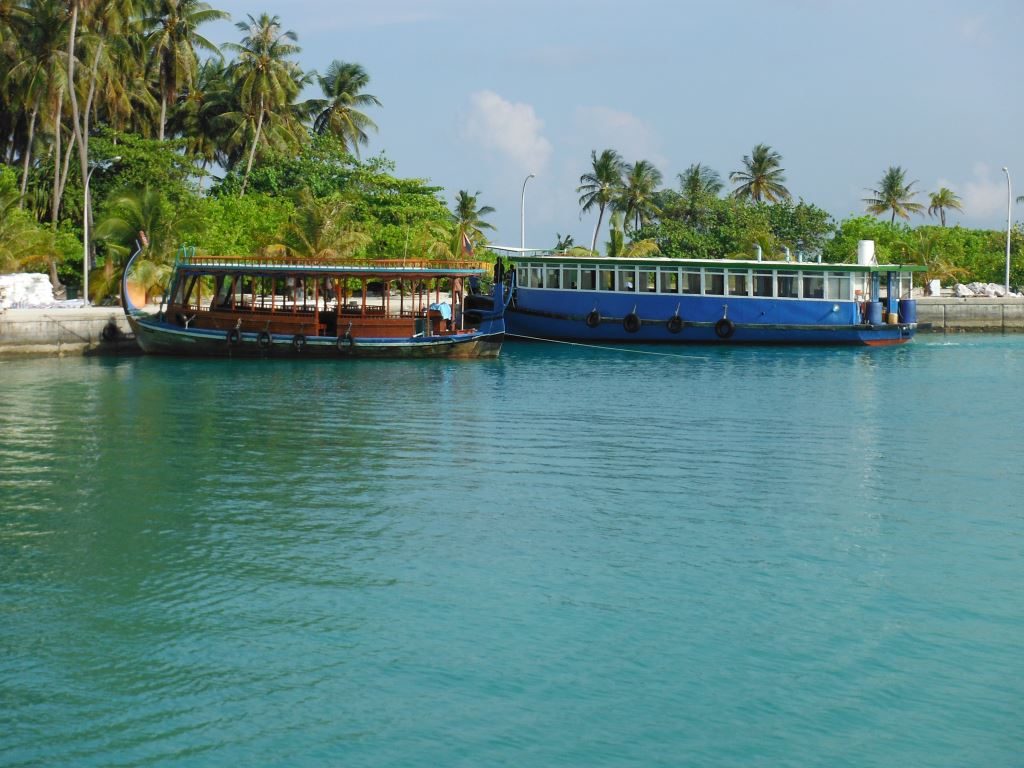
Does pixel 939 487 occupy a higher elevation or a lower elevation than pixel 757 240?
lower

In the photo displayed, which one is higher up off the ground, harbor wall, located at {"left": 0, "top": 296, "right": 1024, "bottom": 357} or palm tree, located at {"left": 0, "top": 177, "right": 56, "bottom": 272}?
palm tree, located at {"left": 0, "top": 177, "right": 56, "bottom": 272}

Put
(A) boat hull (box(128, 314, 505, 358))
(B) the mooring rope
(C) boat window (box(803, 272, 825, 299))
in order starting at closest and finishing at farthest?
1. (A) boat hull (box(128, 314, 505, 358))
2. (B) the mooring rope
3. (C) boat window (box(803, 272, 825, 299))

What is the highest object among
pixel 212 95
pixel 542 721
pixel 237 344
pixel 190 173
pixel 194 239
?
→ pixel 212 95

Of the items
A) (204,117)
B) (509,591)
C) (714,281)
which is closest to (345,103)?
(204,117)

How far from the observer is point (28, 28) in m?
51.2

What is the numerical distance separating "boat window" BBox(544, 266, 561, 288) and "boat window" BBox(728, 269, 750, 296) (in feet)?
21.2

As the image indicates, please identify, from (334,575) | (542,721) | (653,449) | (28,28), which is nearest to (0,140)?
(28,28)

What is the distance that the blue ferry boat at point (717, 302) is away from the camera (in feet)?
153

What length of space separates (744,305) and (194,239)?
850 inches

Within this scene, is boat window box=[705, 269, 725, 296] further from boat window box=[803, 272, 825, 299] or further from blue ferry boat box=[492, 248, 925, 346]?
boat window box=[803, 272, 825, 299]

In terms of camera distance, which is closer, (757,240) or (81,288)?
(81,288)

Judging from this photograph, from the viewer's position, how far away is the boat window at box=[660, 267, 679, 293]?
4703 cm

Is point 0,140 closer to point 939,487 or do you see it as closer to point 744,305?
point 744,305

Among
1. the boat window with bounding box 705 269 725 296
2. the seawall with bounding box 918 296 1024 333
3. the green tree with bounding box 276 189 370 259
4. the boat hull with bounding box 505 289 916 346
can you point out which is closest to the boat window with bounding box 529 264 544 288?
the boat hull with bounding box 505 289 916 346
